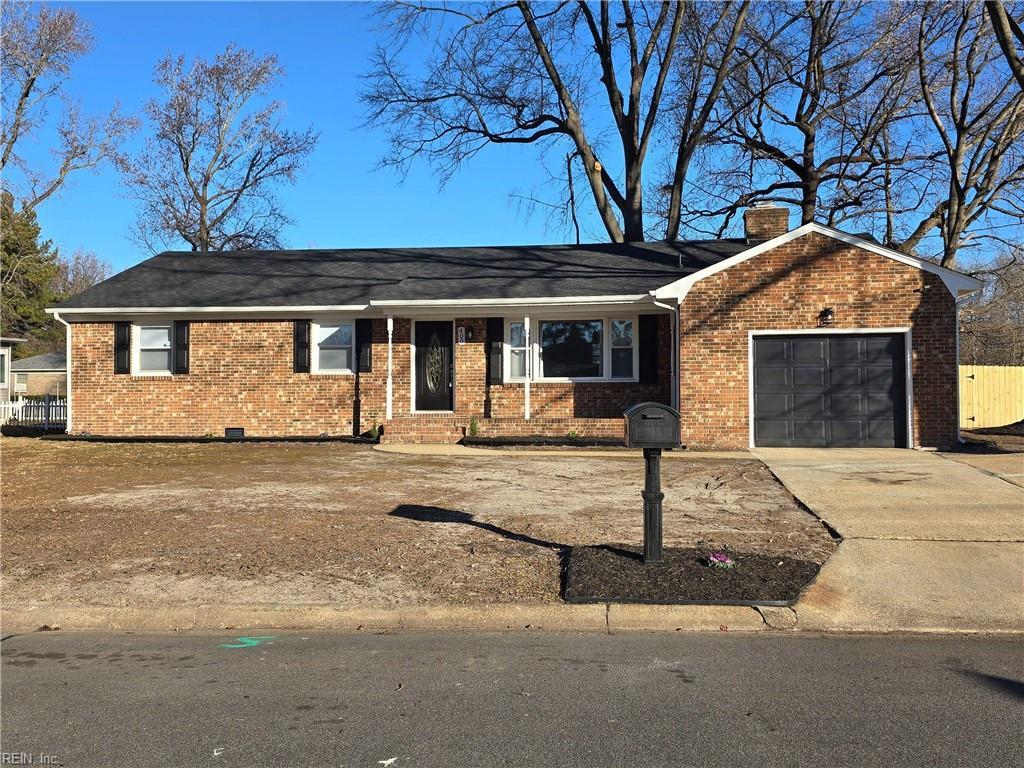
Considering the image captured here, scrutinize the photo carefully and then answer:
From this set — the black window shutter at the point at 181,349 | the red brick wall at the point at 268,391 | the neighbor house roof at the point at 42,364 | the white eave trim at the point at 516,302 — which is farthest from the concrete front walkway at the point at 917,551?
the neighbor house roof at the point at 42,364

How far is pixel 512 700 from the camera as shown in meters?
4.37

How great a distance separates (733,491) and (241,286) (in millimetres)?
13016

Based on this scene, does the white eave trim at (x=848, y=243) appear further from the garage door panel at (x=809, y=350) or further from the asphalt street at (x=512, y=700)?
the asphalt street at (x=512, y=700)

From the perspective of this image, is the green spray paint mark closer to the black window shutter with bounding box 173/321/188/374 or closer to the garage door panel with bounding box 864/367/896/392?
the garage door panel with bounding box 864/367/896/392

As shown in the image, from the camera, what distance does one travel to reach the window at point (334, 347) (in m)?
17.6

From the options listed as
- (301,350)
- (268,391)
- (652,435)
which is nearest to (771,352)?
(652,435)

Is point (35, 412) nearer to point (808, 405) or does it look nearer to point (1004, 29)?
point (808, 405)

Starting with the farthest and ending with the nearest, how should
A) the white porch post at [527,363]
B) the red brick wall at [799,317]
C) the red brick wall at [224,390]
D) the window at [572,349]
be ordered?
the red brick wall at [224,390] → the window at [572,349] → the white porch post at [527,363] → the red brick wall at [799,317]

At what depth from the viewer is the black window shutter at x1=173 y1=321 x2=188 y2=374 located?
58.3 ft

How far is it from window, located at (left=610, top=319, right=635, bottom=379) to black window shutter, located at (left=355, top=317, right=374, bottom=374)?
5.11 meters

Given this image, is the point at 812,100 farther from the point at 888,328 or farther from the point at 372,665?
the point at 372,665

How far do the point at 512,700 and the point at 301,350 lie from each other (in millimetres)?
14071

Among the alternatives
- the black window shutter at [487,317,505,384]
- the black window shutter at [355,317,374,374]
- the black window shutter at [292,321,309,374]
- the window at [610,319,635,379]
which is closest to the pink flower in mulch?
the window at [610,319,635,379]

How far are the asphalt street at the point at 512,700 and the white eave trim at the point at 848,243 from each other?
397 inches
